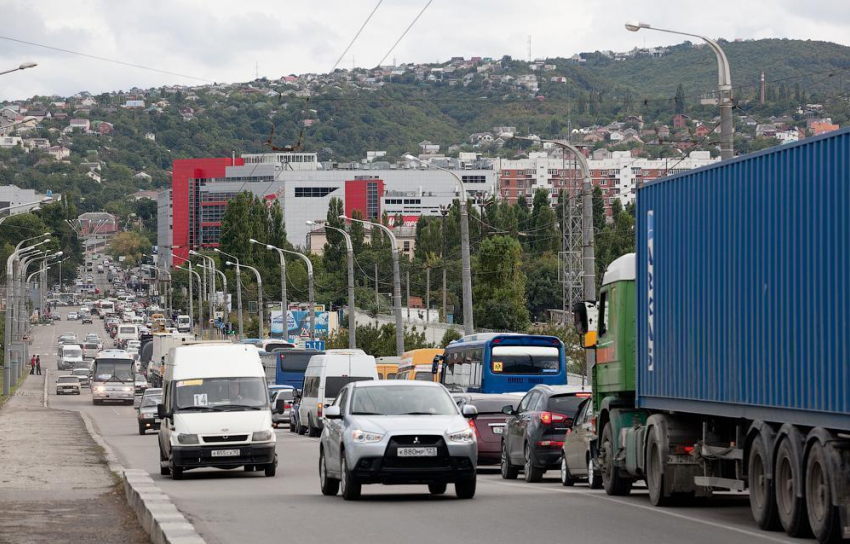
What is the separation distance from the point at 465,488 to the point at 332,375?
23.8 metres

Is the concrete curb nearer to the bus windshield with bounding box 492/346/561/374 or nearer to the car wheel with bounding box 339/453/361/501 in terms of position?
the car wheel with bounding box 339/453/361/501

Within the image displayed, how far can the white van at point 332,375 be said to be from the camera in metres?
42.1

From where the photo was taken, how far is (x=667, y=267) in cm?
1748

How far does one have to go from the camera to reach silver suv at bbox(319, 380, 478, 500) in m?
18.0

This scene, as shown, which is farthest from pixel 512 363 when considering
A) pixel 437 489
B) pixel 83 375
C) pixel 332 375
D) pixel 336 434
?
pixel 83 375

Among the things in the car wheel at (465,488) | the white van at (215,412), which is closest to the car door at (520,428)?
the white van at (215,412)

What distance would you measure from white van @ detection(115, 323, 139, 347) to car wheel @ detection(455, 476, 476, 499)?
12238cm

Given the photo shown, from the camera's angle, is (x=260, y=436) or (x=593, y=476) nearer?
(x=593, y=476)

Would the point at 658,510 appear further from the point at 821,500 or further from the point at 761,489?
the point at 821,500

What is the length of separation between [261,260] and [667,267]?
119 m

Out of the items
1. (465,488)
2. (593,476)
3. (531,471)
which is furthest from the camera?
(531,471)

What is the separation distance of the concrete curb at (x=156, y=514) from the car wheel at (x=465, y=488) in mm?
3830

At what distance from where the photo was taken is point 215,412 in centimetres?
2414

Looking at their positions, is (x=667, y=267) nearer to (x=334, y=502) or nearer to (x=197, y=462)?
(x=334, y=502)
